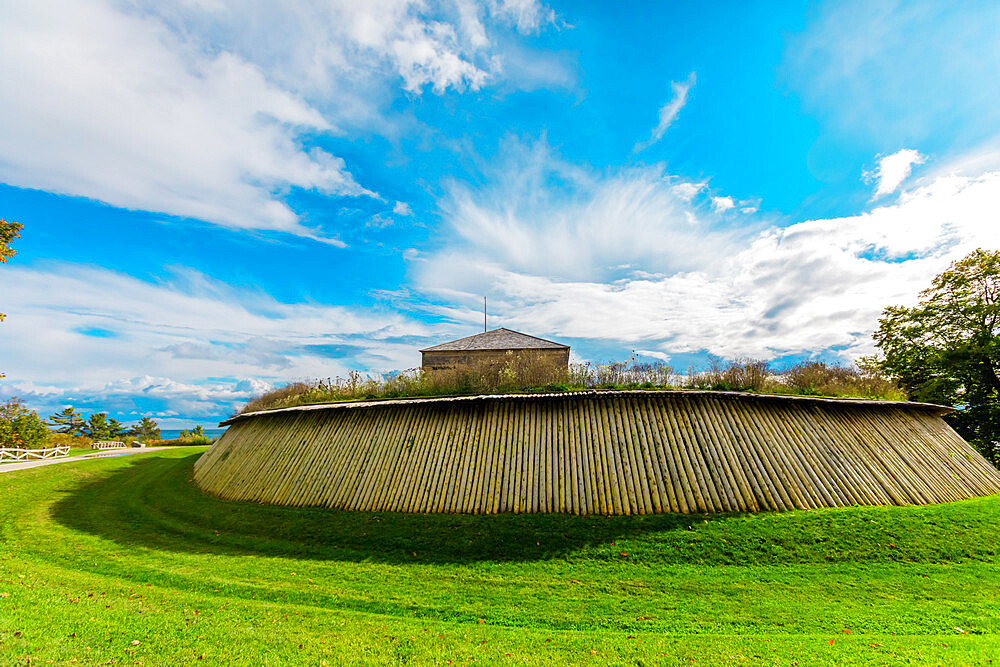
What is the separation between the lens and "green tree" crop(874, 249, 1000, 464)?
17.7 m

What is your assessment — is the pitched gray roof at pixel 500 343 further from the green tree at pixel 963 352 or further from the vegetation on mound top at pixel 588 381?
the green tree at pixel 963 352

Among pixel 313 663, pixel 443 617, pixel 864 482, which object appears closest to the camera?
pixel 313 663

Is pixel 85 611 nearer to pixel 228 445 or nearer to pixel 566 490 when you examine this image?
pixel 566 490

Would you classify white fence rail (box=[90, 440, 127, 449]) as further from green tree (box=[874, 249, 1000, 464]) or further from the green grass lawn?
green tree (box=[874, 249, 1000, 464])

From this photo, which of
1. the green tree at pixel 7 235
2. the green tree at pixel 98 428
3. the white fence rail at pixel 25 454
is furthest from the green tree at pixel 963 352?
the green tree at pixel 98 428

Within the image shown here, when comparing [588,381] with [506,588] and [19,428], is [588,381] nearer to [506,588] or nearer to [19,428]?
[506,588]

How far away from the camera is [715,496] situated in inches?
349

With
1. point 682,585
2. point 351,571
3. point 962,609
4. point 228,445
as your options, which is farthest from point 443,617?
point 228,445

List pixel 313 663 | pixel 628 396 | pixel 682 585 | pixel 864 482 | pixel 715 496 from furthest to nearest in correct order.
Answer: pixel 628 396
pixel 864 482
pixel 715 496
pixel 682 585
pixel 313 663

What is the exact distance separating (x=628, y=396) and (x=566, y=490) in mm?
2876

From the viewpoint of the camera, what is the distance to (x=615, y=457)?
943 cm

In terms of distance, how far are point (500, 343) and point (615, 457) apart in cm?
1068

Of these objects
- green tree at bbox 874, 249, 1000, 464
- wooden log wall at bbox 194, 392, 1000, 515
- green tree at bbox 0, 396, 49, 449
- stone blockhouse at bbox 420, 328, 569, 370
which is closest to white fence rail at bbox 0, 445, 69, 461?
green tree at bbox 0, 396, 49, 449

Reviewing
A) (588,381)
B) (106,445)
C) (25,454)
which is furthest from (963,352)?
(106,445)
